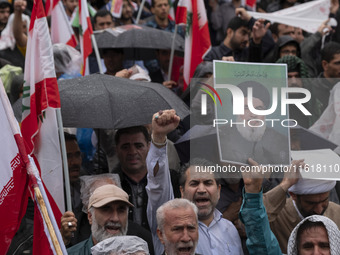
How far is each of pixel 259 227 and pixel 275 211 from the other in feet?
1.85

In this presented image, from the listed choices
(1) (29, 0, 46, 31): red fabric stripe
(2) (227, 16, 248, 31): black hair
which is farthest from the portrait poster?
(2) (227, 16, 248, 31): black hair

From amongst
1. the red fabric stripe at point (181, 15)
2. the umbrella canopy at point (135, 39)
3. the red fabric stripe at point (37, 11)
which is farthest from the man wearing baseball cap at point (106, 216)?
the umbrella canopy at point (135, 39)

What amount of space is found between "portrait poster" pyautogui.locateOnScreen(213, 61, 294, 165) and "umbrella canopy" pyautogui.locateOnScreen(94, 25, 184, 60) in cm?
330

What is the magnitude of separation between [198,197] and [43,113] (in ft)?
4.54

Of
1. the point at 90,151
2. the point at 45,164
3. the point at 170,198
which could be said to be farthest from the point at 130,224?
the point at 90,151

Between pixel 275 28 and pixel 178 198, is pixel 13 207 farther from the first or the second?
pixel 275 28

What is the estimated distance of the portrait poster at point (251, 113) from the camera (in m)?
7.21

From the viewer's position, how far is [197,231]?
6.62m

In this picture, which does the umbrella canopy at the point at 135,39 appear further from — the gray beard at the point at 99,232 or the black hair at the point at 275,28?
the gray beard at the point at 99,232

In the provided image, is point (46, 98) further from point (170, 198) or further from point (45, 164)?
point (170, 198)

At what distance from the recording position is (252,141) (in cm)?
720

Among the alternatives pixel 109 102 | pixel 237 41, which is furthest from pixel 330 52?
pixel 109 102

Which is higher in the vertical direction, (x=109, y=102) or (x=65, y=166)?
(x=109, y=102)

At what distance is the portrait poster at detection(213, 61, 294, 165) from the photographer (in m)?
7.21
